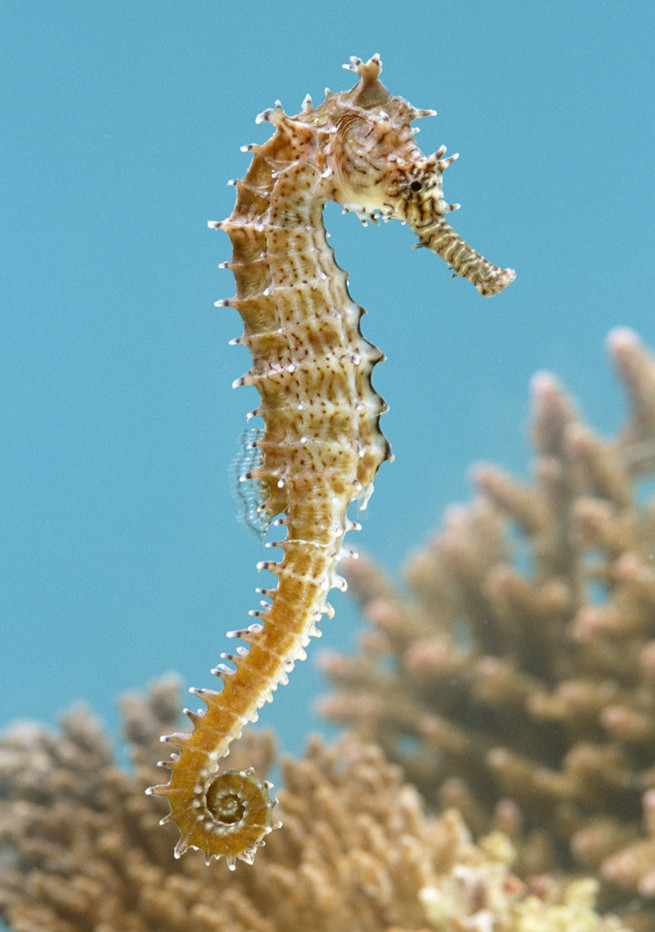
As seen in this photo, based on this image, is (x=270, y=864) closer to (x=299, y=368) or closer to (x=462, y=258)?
(x=299, y=368)

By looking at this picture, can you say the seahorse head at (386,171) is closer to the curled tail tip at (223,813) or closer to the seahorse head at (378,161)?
the seahorse head at (378,161)

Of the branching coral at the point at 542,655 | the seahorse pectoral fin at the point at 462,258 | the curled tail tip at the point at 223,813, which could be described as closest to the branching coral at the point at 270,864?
the branching coral at the point at 542,655

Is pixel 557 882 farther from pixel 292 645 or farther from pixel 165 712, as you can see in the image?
pixel 292 645

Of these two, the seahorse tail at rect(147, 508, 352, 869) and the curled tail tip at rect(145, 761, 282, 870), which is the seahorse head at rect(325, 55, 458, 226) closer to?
the seahorse tail at rect(147, 508, 352, 869)

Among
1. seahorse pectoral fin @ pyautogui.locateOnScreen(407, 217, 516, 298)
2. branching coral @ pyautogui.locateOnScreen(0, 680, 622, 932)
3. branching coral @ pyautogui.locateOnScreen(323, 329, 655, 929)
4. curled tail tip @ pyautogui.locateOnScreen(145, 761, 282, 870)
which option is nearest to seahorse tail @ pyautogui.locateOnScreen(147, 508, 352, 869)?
curled tail tip @ pyautogui.locateOnScreen(145, 761, 282, 870)

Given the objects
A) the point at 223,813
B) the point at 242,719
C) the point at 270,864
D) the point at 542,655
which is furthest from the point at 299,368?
the point at 542,655

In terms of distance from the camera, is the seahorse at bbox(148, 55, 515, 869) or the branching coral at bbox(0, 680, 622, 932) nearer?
the seahorse at bbox(148, 55, 515, 869)

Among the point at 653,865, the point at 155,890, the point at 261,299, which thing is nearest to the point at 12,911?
the point at 155,890
